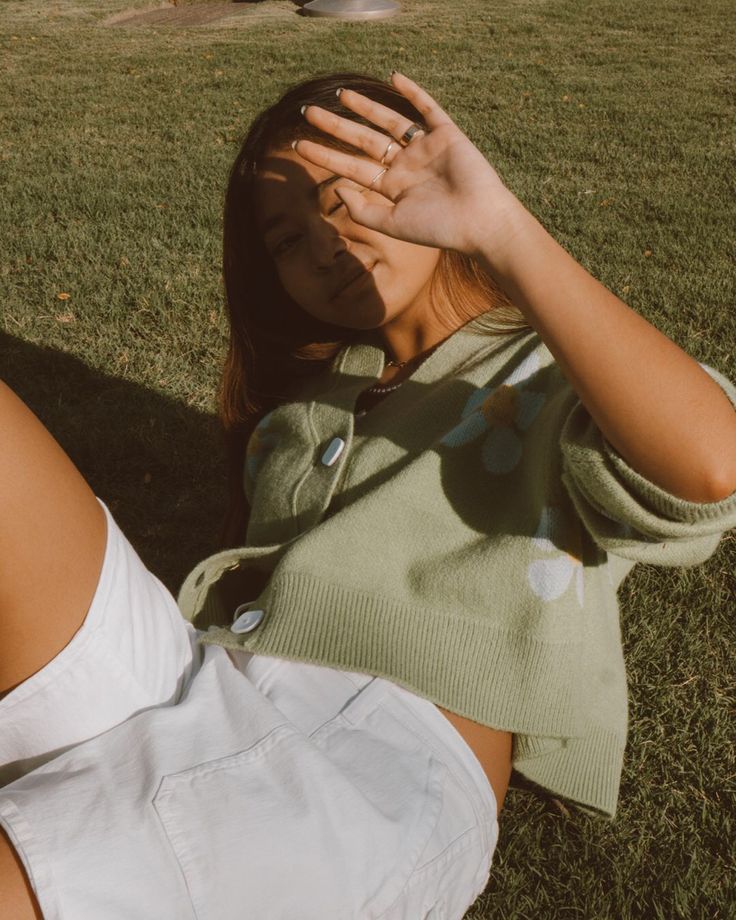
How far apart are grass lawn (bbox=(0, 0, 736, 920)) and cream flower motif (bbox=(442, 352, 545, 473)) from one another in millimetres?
1003

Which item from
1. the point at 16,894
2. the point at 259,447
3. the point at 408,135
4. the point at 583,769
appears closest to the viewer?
the point at 16,894

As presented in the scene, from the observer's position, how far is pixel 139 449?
363cm

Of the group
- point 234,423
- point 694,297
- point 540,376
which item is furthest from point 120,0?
point 540,376

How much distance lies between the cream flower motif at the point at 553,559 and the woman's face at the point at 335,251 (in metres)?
0.70

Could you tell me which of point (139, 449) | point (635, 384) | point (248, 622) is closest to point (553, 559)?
point (635, 384)

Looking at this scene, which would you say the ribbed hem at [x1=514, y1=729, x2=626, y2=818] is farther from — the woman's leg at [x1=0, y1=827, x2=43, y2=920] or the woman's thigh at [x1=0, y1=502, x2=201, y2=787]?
the woman's leg at [x1=0, y1=827, x2=43, y2=920]

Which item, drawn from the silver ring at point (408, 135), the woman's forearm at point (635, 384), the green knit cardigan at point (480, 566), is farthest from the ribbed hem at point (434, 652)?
the silver ring at point (408, 135)

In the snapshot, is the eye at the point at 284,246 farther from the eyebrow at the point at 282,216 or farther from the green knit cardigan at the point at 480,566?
the green knit cardigan at the point at 480,566

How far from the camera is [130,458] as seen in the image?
3604 mm

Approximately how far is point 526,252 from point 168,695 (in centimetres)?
98

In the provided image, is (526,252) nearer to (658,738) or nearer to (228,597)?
(228,597)

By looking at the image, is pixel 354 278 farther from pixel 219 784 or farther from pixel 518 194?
pixel 518 194

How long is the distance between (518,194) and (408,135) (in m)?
4.78

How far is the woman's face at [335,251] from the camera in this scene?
6.66 feet
